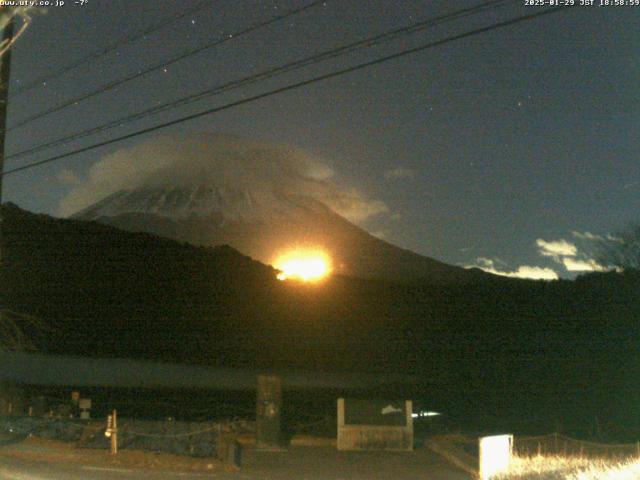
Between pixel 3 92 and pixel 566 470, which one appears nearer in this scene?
pixel 3 92

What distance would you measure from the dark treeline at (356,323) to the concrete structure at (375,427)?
561 inches

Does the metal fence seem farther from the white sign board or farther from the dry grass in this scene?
the dry grass

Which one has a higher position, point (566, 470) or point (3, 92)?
point (3, 92)

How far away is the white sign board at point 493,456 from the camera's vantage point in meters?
16.0

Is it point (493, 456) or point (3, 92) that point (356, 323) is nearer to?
point (493, 456)

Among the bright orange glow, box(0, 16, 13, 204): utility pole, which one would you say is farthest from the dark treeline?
box(0, 16, 13, 204): utility pole

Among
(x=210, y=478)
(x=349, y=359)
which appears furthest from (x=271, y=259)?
(x=210, y=478)

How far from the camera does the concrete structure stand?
24250 millimetres

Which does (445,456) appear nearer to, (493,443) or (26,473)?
(493,443)

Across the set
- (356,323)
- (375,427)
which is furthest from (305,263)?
(375,427)

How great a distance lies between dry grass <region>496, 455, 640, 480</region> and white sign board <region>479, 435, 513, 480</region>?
0.23m

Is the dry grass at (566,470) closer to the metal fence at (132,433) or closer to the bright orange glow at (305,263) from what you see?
the metal fence at (132,433)

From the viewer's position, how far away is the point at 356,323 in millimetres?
68500

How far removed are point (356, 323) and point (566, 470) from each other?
5335 cm
